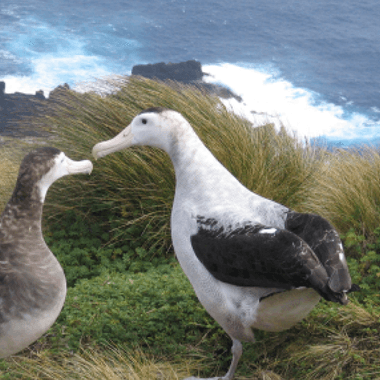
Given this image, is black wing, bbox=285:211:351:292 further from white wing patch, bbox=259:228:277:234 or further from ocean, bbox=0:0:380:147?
ocean, bbox=0:0:380:147

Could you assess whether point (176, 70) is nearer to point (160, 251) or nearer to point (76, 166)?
point (160, 251)

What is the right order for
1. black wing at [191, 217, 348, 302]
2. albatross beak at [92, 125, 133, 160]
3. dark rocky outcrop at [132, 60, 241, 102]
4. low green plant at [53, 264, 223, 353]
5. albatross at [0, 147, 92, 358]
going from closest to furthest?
black wing at [191, 217, 348, 302] → albatross at [0, 147, 92, 358] → albatross beak at [92, 125, 133, 160] → low green plant at [53, 264, 223, 353] → dark rocky outcrop at [132, 60, 241, 102]

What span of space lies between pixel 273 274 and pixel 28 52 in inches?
1271

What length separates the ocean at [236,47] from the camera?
27.5m

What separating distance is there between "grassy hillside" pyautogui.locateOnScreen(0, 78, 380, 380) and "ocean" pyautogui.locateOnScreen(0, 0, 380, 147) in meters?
20.3

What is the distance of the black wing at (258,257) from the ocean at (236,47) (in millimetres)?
22980

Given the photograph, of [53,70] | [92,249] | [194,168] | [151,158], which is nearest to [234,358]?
[194,168]

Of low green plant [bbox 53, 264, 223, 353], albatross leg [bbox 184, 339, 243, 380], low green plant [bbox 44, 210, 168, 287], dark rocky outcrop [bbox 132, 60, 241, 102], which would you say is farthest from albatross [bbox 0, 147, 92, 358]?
dark rocky outcrop [bbox 132, 60, 241, 102]

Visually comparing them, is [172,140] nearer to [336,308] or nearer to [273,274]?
[273,274]

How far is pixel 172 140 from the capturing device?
3127 millimetres

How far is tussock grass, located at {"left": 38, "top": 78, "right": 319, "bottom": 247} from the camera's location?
4.78 metres

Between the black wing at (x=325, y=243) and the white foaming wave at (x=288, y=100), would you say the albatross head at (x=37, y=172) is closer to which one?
the black wing at (x=325, y=243)

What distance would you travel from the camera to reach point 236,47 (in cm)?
3312

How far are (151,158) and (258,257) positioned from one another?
2.47 m
